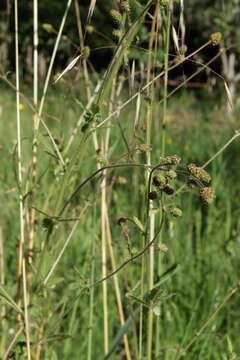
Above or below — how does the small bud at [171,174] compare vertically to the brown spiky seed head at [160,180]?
above

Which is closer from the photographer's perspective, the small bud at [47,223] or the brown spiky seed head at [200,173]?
the brown spiky seed head at [200,173]

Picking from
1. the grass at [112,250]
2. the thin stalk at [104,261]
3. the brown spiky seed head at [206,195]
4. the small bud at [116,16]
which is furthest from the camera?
the thin stalk at [104,261]

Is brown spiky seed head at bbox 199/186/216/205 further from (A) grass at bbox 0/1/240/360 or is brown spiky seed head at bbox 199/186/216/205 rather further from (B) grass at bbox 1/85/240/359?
(B) grass at bbox 1/85/240/359

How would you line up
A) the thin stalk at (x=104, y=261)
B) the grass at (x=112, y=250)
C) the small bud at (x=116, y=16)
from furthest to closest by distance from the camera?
1. the thin stalk at (x=104, y=261)
2. the grass at (x=112, y=250)
3. the small bud at (x=116, y=16)

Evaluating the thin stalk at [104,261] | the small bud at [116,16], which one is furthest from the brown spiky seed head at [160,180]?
the thin stalk at [104,261]

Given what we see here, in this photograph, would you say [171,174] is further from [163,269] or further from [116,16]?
[163,269]

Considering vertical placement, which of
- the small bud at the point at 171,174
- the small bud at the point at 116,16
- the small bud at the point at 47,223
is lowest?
the small bud at the point at 47,223

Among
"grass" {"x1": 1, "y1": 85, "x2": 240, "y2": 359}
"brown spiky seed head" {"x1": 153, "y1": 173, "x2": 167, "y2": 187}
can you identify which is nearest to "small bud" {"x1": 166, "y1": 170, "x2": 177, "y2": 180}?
"brown spiky seed head" {"x1": 153, "y1": 173, "x2": 167, "y2": 187}

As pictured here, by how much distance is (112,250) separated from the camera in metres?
1.18

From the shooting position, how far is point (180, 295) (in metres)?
1.53

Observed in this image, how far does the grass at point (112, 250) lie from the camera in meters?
0.85

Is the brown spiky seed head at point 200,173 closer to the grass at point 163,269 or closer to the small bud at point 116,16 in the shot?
the small bud at point 116,16

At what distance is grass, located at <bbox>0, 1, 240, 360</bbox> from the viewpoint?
85 centimetres

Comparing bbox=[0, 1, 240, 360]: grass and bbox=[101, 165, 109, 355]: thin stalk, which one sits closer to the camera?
bbox=[0, 1, 240, 360]: grass
